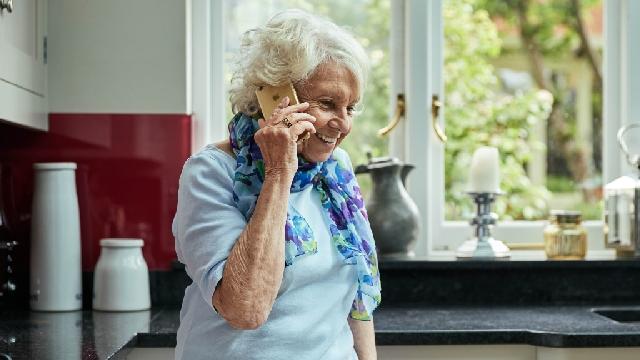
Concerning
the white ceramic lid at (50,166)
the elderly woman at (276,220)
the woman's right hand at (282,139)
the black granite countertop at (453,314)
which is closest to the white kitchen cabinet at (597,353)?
the black granite countertop at (453,314)

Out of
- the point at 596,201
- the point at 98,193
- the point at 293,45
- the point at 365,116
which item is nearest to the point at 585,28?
the point at 596,201

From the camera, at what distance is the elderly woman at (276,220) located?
1.69m

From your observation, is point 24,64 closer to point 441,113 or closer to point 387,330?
point 387,330

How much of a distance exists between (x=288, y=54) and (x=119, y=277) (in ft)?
3.98

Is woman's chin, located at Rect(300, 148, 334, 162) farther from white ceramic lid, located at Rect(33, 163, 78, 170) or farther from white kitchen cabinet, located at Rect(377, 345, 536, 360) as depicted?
white ceramic lid, located at Rect(33, 163, 78, 170)

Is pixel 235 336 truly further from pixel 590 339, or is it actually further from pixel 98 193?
pixel 98 193

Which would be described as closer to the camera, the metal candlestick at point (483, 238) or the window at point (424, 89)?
the metal candlestick at point (483, 238)

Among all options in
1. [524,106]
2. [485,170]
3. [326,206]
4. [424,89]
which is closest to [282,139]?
[326,206]

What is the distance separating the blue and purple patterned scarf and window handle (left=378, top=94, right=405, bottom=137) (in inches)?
45.5

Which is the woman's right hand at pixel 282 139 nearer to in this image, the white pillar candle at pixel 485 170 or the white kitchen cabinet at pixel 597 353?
the white kitchen cabinet at pixel 597 353

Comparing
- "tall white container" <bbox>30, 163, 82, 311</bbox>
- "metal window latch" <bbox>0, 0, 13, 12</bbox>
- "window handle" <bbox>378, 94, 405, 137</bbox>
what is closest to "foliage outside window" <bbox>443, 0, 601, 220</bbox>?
"window handle" <bbox>378, 94, 405, 137</bbox>

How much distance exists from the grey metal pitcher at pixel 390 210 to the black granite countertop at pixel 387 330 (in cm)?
23

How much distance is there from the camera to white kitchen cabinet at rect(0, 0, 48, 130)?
98.5 inches

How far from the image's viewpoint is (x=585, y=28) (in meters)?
3.42
